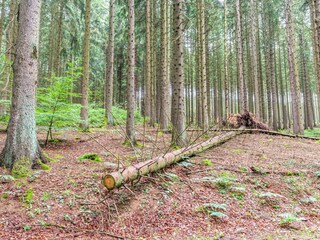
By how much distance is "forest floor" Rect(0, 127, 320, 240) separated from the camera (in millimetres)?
3156

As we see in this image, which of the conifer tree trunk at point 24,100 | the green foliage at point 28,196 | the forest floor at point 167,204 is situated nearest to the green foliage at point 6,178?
the forest floor at point 167,204

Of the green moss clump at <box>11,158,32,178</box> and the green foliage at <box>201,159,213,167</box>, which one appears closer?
the green moss clump at <box>11,158,32,178</box>

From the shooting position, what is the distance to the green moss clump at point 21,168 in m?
4.29

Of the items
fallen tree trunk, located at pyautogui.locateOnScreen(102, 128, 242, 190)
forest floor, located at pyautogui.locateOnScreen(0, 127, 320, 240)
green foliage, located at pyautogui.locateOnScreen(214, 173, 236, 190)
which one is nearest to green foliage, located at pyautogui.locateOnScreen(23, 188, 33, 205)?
forest floor, located at pyautogui.locateOnScreen(0, 127, 320, 240)

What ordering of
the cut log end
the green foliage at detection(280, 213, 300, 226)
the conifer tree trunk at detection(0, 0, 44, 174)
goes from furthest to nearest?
the conifer tree trunk at detection(0, 0, 44, 174) → the green foliage at detection(280, 213, 300, 226) → the cut log end

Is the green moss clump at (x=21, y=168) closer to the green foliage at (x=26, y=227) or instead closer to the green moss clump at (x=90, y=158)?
the green foliage at (x=26, y=227)

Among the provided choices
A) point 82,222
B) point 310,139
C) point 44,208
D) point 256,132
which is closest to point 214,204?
point 82,222

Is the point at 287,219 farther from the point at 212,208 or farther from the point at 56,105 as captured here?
the point at 56,105

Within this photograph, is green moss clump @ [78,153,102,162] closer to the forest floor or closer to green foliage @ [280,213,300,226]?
the forest floor

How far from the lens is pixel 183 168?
5.65 meters

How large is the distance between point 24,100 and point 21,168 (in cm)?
134

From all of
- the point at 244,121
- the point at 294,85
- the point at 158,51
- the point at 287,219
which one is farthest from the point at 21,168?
the point at 158,51

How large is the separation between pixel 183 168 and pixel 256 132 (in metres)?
8.82

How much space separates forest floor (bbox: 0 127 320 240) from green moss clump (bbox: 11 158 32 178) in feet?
0.51
